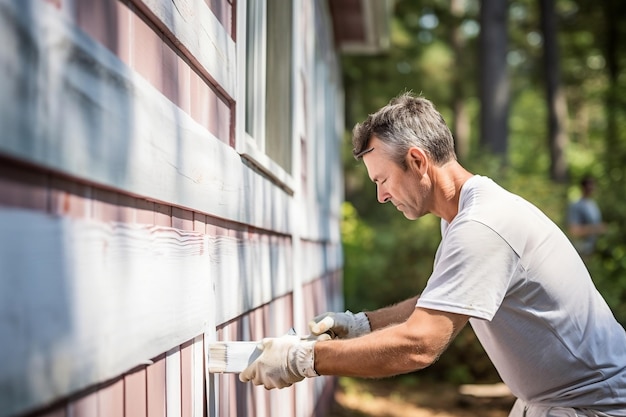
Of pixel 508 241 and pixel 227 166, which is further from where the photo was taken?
pixel 227 166

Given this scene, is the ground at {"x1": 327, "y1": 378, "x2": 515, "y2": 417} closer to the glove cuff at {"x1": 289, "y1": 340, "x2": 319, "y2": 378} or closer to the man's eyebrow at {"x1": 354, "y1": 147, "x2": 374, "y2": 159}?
the man's eyebrow at {"x1": 354, "y1": 147, "x2": 374, "y2": 159}

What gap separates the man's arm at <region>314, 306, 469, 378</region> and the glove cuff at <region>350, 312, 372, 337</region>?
727 mm

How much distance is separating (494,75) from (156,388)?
1405 cm

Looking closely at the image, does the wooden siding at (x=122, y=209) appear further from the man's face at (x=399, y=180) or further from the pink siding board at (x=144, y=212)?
the man's face at (x=399, y=180)

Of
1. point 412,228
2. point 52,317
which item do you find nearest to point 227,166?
point 52,317

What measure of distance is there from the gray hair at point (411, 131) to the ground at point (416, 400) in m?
6.01

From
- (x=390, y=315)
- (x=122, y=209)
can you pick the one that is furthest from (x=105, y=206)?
(x=390, y=315)

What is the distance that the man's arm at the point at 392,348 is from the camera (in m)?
2.46

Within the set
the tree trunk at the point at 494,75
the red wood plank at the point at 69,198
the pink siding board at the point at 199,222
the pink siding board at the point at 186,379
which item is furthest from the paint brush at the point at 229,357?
the tree trunk at the point at 494,75

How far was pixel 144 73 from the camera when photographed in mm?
1884

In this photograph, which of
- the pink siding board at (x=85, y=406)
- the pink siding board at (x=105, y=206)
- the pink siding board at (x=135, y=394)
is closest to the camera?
the pink siding board at (x=85, y=406)

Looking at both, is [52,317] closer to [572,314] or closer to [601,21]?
[572,314]

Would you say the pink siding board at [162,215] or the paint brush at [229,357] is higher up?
the pink siding board at [162,215]

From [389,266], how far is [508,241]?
397 inches
